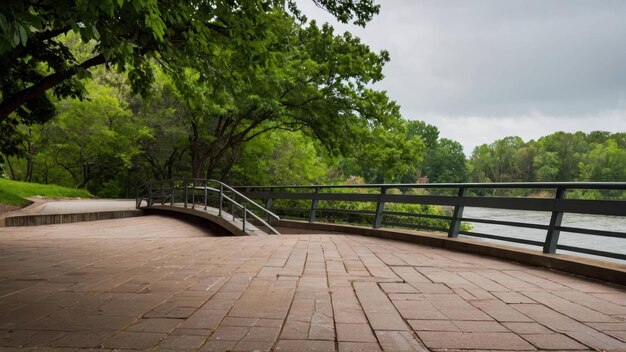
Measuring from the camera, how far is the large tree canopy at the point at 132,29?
3.32 meters

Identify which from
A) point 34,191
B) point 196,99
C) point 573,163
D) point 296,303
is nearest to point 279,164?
point 34,191

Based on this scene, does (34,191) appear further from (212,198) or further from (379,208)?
(379,208)

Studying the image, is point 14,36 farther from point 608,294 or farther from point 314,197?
point 314,197

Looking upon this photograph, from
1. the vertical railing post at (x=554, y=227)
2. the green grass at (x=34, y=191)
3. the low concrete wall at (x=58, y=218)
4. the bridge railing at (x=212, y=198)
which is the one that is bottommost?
the green grass at (x=34, y=191)

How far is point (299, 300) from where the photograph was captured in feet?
10.9

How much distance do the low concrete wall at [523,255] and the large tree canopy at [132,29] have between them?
4287 mm

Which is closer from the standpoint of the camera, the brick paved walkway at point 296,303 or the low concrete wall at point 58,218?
the brick paved walkway at point 296,303

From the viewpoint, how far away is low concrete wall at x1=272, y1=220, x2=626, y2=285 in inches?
170

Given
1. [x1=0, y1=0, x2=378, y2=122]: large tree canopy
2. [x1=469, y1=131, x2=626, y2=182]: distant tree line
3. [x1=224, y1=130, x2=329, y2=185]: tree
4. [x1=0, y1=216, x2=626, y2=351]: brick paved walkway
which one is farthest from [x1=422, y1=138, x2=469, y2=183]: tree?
[x1=0, y1=216, x2=626, y2=351]: brick paved walkway

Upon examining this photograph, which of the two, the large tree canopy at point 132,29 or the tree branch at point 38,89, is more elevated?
the large tree canopy at point 132,29

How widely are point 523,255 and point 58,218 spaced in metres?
11.9

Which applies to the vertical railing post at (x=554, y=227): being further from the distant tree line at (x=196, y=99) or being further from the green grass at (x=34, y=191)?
the green grass at (x=34, y=191)

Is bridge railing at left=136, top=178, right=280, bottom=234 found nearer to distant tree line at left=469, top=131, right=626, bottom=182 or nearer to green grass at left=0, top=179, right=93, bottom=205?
green grass at left=0, top=179, right=93, bottom=205

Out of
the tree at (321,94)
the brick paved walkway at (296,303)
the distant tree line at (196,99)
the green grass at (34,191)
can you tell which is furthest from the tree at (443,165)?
the brick paved walkway at (296,303)
